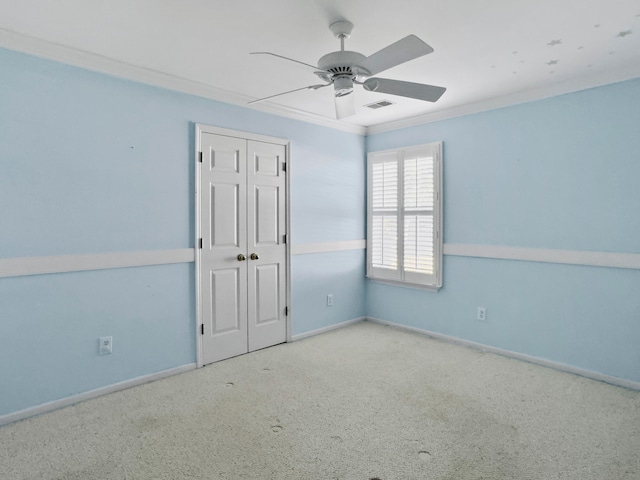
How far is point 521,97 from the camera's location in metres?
3.48

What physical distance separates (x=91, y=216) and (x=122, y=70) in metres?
1.12

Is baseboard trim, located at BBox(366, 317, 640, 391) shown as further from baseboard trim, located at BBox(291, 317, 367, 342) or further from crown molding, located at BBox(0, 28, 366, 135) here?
crown molding, located at BBox(0, 28, 366, 135)

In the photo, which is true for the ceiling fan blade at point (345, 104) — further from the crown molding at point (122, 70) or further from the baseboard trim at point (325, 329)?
the baseboard trim at point (325, 329)

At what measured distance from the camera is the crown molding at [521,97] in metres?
2.96

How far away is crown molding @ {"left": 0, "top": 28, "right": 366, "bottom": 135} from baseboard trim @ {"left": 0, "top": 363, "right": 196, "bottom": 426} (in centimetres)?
233

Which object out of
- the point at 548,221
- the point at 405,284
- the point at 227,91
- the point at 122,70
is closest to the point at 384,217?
the point at 405,284

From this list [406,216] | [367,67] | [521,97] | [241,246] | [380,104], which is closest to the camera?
[367,67]

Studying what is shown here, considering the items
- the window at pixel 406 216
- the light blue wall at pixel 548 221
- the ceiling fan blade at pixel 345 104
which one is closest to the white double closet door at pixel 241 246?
the ceiling fan blade at pixel 345 104

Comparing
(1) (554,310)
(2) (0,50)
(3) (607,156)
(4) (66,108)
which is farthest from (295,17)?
(1) (554,310)

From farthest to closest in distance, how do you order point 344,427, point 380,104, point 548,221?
point 380,104 < point 548,221 < point 344,427

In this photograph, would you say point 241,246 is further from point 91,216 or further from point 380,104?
point 380,104

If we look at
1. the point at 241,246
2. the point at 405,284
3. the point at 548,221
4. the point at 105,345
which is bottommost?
the point at 105,345

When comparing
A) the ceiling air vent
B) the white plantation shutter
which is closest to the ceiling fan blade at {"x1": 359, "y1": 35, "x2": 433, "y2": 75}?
the ceiling air vent

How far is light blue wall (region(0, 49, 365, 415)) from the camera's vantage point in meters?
2.49
